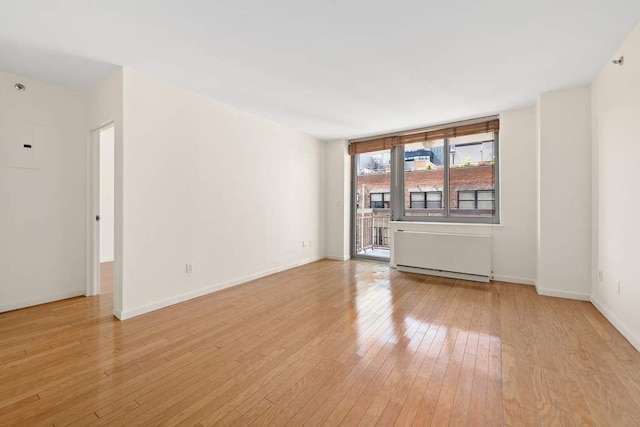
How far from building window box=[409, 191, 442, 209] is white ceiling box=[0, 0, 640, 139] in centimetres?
169

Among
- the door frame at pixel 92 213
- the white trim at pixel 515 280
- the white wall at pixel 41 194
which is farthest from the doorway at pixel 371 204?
the white wall at pixel 41 194

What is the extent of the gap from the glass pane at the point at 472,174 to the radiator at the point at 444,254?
1.83 ft

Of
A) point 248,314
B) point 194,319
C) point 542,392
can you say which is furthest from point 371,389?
point 194,319

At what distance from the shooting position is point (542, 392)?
5.47 ft

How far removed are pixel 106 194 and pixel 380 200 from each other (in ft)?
17.7

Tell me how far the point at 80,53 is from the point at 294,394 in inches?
131

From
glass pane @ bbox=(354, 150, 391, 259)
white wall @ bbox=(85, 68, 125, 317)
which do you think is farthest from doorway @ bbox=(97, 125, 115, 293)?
glass pane @ bbox=(354, 150, 391, 259)

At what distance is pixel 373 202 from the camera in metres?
5.71

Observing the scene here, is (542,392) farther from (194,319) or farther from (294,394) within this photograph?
(194,319)

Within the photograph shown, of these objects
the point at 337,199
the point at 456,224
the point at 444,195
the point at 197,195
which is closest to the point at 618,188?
the point at 456,224

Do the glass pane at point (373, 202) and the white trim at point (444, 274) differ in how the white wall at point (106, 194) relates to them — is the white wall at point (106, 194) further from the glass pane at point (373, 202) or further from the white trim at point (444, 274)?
the white trim at point (444, 274)

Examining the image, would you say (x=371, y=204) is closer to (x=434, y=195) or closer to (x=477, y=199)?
(x=434, y=195)

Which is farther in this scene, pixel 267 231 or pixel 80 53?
pixel 267 231

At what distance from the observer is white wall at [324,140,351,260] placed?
5594mm
